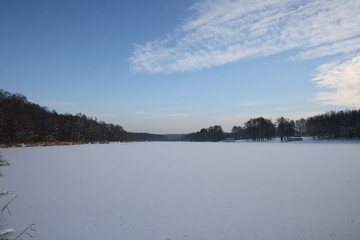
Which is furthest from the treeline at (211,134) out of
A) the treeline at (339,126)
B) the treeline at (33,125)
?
the treeline at (33,125)

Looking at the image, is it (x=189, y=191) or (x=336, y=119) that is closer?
(x=189, y=191)

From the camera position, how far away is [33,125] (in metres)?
44.1

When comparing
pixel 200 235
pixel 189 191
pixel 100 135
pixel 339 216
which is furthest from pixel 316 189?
pixel 100 135

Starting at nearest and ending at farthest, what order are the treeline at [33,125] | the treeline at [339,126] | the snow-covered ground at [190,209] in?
the snow-covered ground at [190,209], the treeline at [33,125], the treeline at [339,126]

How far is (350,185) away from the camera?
6.48 metres

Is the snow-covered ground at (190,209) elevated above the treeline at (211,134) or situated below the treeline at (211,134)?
below

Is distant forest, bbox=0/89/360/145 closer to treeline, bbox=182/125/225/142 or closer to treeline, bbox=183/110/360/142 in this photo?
treeline, bbox=183/110/360/142

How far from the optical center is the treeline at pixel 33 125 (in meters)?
36.2

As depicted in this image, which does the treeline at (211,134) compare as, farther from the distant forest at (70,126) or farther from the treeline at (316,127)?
the distant forest at (70,126)

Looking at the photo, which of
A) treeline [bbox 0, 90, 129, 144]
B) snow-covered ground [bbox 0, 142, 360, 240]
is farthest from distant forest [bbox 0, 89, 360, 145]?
snow-covered ground [bbox 0, 142, 360, 240]

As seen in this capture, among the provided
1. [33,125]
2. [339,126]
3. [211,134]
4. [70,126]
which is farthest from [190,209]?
[211,134]

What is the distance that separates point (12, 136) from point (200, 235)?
4437 cm

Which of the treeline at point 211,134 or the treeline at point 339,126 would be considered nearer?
the treeline at point 339,126

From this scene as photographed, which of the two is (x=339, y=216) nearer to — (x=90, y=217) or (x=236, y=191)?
(x=236, y=191)
